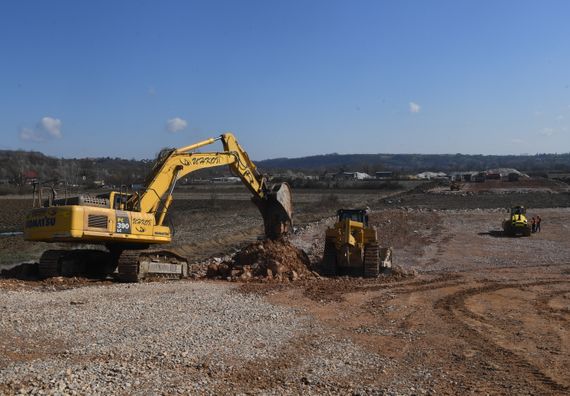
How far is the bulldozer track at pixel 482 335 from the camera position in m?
9.13

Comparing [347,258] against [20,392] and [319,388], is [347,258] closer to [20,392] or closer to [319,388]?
[319,388]

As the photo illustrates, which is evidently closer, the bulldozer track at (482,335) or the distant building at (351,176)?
the bulldozer track at (482,335)

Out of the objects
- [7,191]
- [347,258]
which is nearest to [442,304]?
[347,258]

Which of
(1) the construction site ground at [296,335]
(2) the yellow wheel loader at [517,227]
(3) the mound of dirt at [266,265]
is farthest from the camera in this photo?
(2) the yellow wheel loader at [517,227]

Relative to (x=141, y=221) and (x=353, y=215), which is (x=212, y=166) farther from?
(x=353, y=215)

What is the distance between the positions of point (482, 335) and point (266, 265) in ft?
28.0

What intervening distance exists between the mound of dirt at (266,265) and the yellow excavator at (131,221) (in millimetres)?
865

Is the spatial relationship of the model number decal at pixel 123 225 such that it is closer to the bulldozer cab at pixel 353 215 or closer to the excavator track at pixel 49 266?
the excavator track at pixel 49 266

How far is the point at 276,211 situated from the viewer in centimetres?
2100

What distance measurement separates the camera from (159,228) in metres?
18.4

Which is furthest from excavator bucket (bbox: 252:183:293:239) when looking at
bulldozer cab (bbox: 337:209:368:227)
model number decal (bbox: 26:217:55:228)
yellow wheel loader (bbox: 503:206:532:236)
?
yellow wheel loader (bbox: 503:206:532:236)

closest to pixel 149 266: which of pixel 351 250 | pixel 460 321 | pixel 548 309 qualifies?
pixel 351 250

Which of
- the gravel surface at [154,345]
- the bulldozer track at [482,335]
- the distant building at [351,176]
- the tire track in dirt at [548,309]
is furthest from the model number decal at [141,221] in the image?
the distant building at [351,176]

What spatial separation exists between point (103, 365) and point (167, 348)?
4.32 feet
